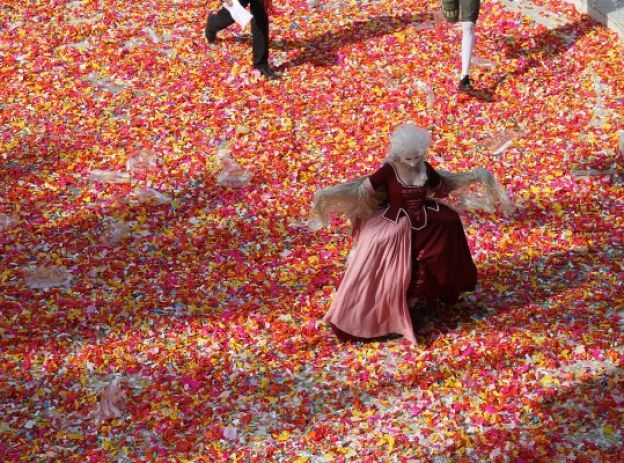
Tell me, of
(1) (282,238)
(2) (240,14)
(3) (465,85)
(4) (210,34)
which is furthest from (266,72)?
(1) (282,238)

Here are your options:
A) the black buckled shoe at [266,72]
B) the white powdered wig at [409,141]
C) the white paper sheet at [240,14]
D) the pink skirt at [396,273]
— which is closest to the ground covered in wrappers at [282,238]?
the black buckled shoe at [266,72]

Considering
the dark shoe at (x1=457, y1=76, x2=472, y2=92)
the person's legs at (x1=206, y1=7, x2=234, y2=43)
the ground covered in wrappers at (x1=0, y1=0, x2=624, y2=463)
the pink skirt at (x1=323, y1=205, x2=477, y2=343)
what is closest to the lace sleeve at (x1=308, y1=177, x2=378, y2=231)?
the pink skirt at (x1=323, y1=205, x2=477, y2=343)

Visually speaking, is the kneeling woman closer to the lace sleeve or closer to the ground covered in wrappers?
the lace sleeve

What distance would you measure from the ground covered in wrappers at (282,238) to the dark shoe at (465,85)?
206 millimetres

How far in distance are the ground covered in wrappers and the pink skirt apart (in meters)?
0.27

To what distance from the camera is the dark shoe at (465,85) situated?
11.5m

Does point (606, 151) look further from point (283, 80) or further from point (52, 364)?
point (52, 364)

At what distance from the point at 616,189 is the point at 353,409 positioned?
4.19 metres

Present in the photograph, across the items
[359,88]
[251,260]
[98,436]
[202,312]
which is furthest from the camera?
[359,88]

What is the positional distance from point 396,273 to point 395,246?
8.7 inches

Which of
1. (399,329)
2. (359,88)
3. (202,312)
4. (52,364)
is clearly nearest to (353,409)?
(399,329)

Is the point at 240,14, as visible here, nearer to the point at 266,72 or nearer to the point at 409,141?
the point at 266,72

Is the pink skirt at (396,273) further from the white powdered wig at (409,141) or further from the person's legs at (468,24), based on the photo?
the person's legs at (468,24)

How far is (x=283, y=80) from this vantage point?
12172mm
